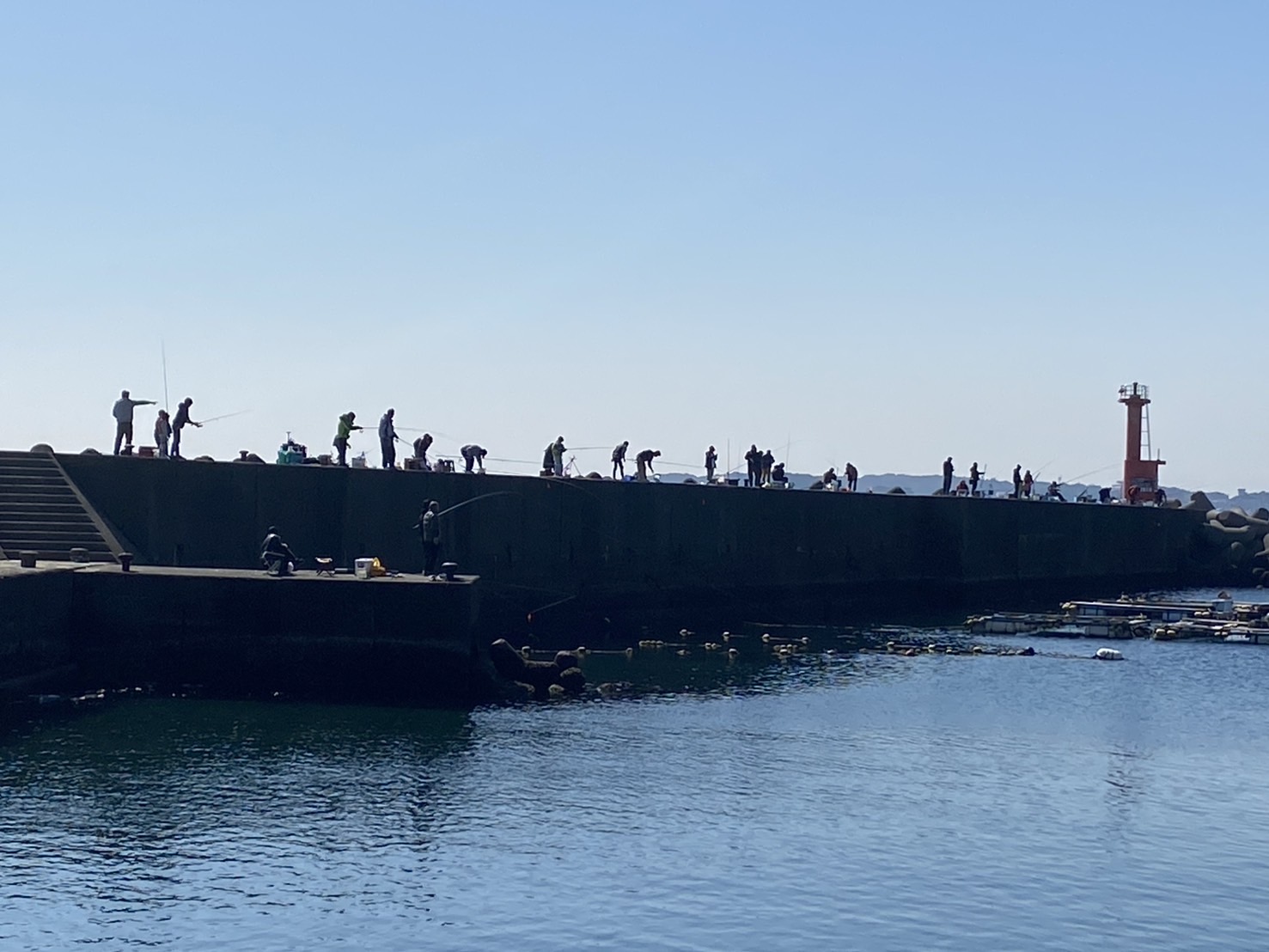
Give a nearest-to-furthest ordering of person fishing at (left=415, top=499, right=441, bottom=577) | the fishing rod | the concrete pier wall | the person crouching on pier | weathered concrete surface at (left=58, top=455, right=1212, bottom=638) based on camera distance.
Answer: the concrete pier wall
the person crouching on pier
person fishing at (left=415, top=499, right=441, bottom=577)
weathered concrete surface at (left=58, top=455, right=1212, bottom=638)
the fishing rod

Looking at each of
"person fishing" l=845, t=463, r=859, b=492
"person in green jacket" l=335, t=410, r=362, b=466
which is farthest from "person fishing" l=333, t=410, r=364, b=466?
"person fishing" l=845, t=463, r=859, b=492

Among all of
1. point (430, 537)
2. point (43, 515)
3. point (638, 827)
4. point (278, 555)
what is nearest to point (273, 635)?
point (278, 555)

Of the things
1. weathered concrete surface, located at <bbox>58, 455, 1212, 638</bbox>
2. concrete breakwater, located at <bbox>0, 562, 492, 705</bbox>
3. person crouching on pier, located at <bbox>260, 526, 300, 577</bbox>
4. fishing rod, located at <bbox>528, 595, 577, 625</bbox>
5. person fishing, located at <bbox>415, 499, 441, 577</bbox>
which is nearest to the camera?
concrete breakwater, located at <bbox>0, 562, 492, 705</bbox>

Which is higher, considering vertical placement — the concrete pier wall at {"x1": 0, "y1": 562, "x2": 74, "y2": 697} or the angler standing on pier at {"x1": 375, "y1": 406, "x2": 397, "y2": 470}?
the angler standing on pier at {"x1": 375, "y1": 406, "x2": 397, "y2": 470}

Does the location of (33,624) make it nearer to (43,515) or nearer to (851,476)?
(43,515)

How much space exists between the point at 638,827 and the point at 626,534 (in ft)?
79.2

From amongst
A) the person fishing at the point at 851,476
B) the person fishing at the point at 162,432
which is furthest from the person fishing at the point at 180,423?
the person fishing at the point at 851,476

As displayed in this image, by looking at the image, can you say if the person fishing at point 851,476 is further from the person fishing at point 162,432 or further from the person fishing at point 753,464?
the person fishing at point 162,432

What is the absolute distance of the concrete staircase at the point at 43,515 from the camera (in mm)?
33500

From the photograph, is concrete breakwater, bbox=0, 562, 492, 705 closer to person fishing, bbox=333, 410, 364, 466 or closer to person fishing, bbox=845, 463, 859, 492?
person fishing, bbox=333, 410, 364, 466

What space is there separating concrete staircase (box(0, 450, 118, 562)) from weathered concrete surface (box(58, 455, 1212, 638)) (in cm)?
70

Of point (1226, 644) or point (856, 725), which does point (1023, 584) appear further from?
point (856, 725)

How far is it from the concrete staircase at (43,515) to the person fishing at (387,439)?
8.09 meters

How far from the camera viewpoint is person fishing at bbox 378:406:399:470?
1608 inches
